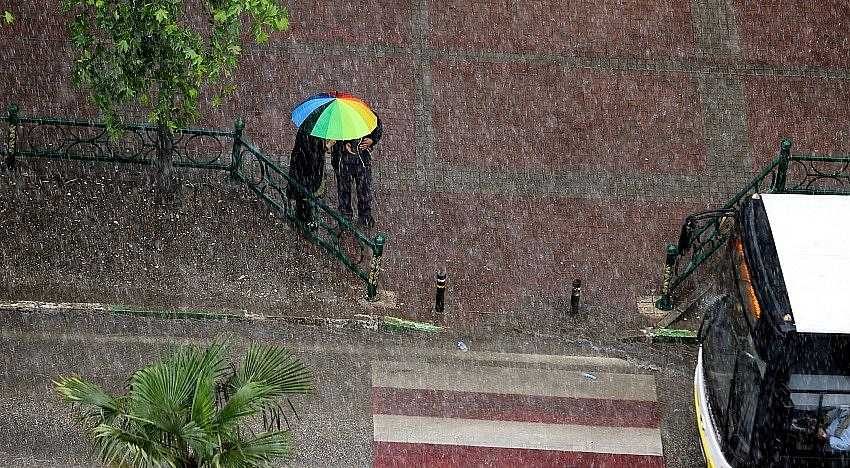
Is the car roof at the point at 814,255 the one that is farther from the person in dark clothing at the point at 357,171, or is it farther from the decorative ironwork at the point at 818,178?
the person in dark clothing at the point at 357,171

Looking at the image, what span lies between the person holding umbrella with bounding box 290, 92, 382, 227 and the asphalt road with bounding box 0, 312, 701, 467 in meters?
2.32

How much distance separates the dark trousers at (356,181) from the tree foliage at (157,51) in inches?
68.1

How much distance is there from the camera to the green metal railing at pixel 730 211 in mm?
17859

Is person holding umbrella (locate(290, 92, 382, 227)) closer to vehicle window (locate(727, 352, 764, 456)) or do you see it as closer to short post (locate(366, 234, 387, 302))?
short post (locate(366, 234, 387, 302))

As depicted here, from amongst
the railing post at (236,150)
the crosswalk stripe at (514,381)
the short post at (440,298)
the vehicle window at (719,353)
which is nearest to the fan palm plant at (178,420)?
the crosswalk stripe at (514,381)

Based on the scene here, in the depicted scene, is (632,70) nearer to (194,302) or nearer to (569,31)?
(569,31)

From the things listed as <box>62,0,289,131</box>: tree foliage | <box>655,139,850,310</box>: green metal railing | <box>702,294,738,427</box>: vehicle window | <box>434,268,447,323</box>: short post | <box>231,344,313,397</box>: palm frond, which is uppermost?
<box>62,0,289,131</box>: tree foliage

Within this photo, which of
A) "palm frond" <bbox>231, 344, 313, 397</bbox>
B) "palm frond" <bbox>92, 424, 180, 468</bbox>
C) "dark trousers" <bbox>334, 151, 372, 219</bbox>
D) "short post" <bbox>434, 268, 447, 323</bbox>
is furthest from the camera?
"dark trousers" <bbox>334, 151, 372, 219</bbox>

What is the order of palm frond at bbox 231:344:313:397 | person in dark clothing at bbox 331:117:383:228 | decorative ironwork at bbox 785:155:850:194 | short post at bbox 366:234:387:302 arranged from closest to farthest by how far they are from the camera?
palm frond at bbox 231:344:313:397 → short post at bbox 366:234:387:302 → person in dark clothing at bbox 331:117:383:228 → decorative ironwork at bbox 785:155:850:194

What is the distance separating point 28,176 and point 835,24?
507 inches

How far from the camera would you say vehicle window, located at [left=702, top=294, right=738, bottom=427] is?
48.0ft

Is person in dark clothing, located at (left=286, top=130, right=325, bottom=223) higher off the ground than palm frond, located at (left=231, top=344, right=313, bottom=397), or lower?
higher

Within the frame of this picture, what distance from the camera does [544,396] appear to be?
1670 centimetres

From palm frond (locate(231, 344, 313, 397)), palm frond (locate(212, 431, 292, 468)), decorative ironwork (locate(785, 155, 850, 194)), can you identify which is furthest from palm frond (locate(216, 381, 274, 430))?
decorative ironwork (locate(785, 155, 850, 194))
